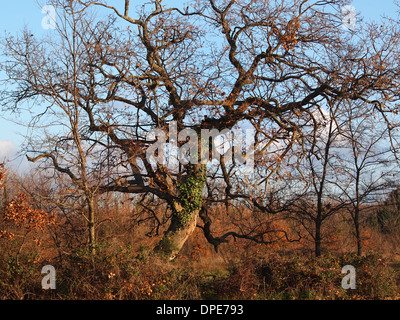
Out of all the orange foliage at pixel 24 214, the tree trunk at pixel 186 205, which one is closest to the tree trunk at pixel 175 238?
the tree trunk at pixel 186 205

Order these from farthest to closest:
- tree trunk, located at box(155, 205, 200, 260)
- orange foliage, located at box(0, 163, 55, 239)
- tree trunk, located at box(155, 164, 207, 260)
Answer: tree trunk, located at box(155, 164, 207, 260) → tree trunk, located at box(155, 205, 200, 260) → orange foliage, located at box(0, 163, 55, 239)

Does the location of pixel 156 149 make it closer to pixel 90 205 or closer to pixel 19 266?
pixel 90 205

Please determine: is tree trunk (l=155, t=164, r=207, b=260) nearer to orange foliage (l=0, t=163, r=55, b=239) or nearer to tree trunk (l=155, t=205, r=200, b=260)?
tree trunk (l=155, t=205, r=200, b=260)

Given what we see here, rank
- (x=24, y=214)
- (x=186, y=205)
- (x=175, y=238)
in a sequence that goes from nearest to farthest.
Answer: (x=24, y=214)
(x=175, y=238)
(x=186, y=205)

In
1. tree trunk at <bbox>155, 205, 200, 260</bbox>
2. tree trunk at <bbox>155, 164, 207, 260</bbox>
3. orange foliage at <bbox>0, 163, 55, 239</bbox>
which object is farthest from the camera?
tree trunk at <bbox>155, 164, 207, 260</bbox>

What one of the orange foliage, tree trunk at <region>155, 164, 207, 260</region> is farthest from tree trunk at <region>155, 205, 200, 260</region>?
the orange foliage

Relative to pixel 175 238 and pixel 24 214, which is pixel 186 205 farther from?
pixel 24 214

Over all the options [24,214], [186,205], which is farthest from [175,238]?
[24,214]

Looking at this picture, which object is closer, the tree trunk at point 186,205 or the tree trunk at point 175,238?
the tree trunk at point 175,238

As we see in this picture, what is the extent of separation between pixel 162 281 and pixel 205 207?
686 centimetres

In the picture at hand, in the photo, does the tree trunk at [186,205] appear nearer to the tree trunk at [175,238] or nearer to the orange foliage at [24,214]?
the tree trunk at [175,238]

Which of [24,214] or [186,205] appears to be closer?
[24,214]

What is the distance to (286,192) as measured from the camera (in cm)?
1736
